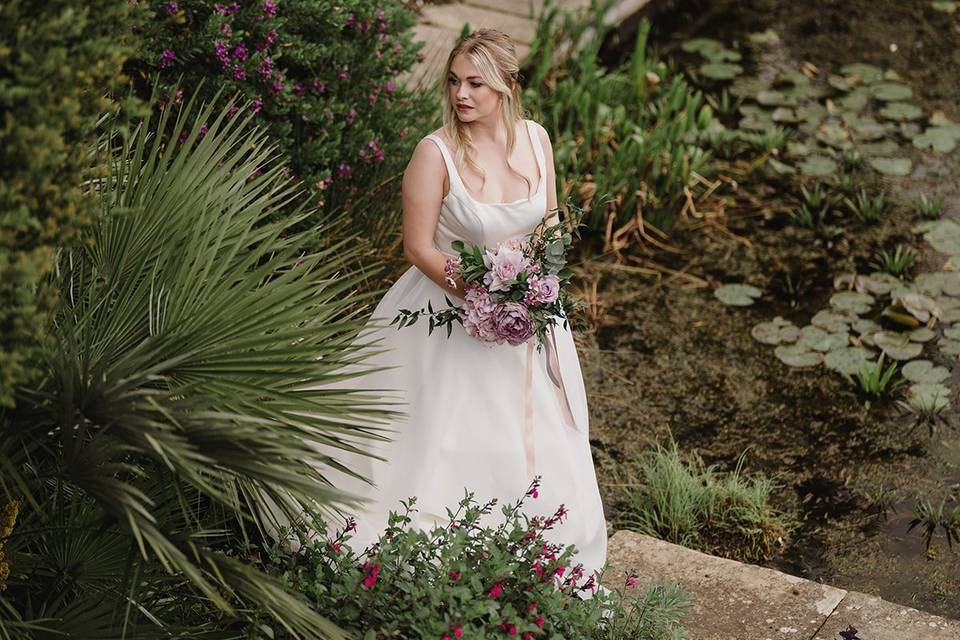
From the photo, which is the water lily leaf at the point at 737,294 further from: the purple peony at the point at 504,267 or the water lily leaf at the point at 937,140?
the purple peony at the point at 504,267

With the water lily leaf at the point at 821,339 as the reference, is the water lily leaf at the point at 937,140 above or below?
above

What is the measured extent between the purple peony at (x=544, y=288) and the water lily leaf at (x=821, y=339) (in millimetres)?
2160

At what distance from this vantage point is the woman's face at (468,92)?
11.5 ft

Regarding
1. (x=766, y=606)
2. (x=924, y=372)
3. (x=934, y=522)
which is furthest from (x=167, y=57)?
(x=924, y=372)

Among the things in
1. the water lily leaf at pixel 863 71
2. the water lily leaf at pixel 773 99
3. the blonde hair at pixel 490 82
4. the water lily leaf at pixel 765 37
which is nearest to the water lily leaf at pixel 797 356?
the blonde hair at pixel 490 82

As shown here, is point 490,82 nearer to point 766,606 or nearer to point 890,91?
point 766,606

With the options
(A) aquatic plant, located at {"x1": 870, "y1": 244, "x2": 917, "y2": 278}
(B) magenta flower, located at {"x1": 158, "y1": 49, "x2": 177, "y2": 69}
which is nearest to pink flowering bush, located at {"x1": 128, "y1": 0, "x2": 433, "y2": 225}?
(B) magenta flower, located at {"x1": 158, "y1": 49, "x2": 177, "y2": 69}

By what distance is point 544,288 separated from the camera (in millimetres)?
3346

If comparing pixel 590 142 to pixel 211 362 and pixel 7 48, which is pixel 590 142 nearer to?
pixel 211 362

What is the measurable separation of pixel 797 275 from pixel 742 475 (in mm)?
1504

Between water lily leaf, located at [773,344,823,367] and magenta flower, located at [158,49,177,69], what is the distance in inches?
103

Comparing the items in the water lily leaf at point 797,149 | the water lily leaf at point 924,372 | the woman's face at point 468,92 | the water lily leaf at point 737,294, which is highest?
the woman's face at point 468,92

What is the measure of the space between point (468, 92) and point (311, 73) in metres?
1.17

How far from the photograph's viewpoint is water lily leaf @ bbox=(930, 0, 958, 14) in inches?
326
